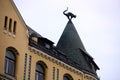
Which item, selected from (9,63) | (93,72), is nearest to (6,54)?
(9,63)

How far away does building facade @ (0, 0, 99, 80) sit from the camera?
40.0m

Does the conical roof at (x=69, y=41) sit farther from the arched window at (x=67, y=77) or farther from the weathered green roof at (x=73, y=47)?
the arched window at (x=67, y=77)

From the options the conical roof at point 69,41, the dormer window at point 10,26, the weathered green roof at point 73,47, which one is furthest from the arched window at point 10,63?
the conical roof at point 69,41

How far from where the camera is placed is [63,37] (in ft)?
169

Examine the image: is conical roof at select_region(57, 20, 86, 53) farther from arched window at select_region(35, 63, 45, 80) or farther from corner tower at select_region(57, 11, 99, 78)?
arched window at select_region(35, 63, 45, 80)

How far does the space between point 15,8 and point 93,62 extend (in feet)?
41.9

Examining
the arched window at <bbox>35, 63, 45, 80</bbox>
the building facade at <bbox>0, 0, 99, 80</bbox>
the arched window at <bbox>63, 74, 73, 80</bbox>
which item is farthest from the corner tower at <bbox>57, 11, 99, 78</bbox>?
the arched window at <bbox>35, 63, 45, 80</bbox>

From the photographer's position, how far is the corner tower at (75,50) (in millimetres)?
48906

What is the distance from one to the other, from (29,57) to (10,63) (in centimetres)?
218

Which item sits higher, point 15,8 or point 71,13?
point 71,13

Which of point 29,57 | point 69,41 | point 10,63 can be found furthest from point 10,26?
point 69,41

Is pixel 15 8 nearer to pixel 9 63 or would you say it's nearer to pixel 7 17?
pixel 7 17

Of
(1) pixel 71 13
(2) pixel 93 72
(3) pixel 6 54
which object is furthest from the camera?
(1) pixel 71 13

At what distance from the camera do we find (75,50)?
165 feet
